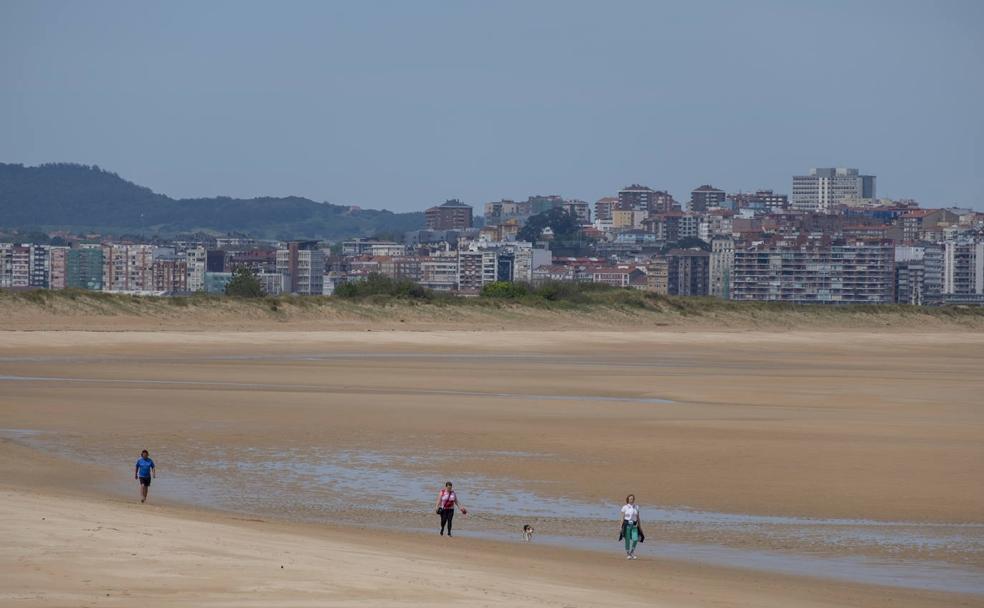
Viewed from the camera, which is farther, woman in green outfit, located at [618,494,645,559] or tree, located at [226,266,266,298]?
tree, located at [226,266,266,298]

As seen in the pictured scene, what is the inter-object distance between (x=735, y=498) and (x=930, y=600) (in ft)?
19.3

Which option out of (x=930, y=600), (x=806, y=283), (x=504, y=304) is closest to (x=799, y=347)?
(x=504, y=304)

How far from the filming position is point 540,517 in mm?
17656

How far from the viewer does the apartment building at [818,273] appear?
154500mm

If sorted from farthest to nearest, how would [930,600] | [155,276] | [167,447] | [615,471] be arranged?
[155,276]
[167,447]
[615,471]
[930,600]

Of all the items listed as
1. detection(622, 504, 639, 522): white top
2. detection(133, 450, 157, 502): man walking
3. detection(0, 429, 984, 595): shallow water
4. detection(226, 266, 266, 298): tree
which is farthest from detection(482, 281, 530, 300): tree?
detection(622, 504, 639, 522): white top

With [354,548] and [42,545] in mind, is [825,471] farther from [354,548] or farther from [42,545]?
[42,545]

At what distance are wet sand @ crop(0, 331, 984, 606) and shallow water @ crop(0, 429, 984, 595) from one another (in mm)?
53

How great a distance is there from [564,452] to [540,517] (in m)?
5.47

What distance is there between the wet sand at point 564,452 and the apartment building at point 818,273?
113 m

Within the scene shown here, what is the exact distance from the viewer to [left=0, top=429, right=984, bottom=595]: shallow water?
50.1 feet

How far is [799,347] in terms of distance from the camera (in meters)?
58.8

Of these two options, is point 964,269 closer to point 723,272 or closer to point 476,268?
point 723,272

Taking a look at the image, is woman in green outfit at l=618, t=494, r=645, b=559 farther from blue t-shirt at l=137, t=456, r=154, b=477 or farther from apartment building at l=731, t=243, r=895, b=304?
apartment building at l=731, t=243, r=895, b=304
